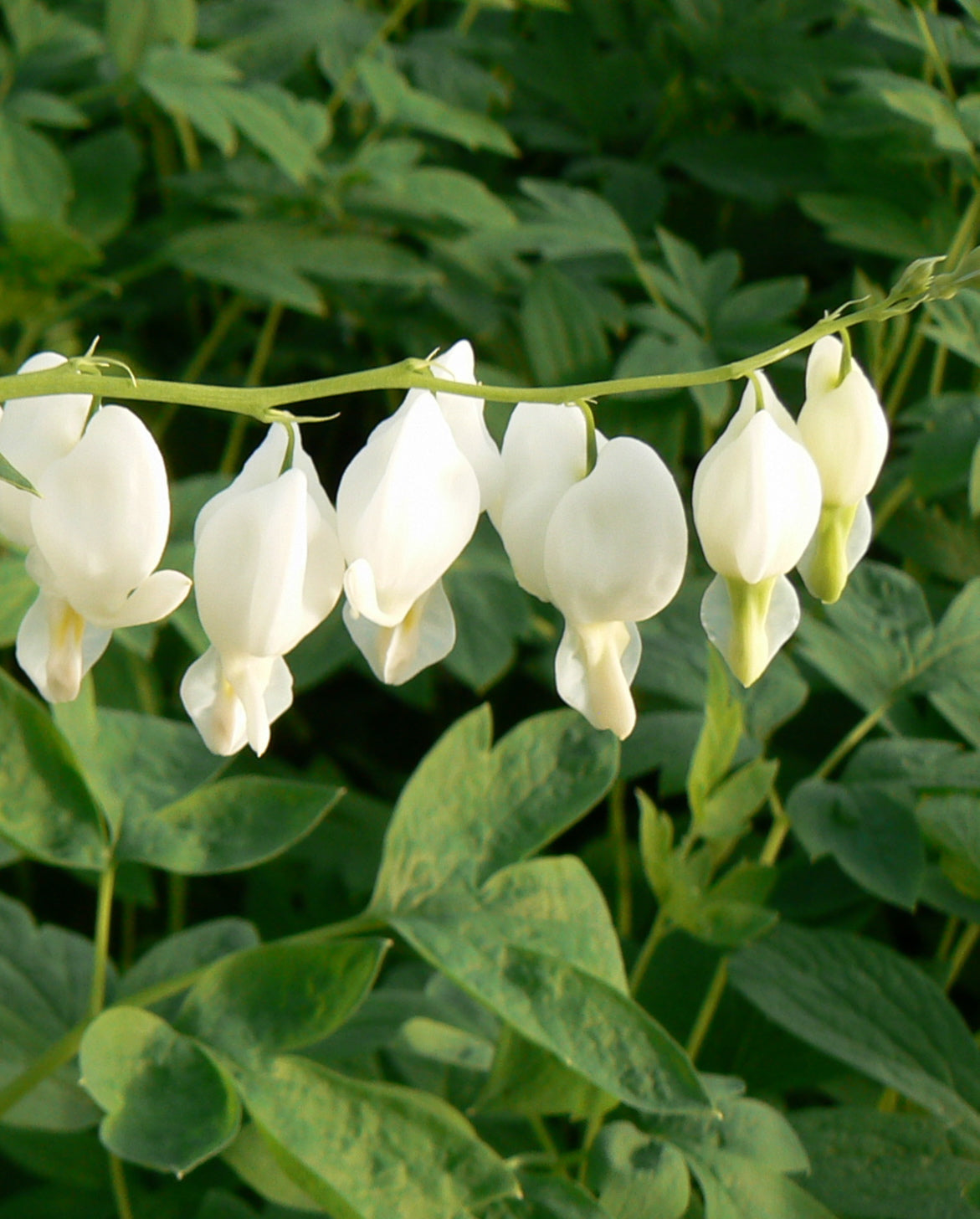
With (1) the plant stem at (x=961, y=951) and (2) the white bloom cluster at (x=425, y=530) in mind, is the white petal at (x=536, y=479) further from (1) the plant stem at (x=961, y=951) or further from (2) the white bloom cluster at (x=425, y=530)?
(1) the plant stem at (x=961, y=951)

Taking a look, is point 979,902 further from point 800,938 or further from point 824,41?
point 824,41

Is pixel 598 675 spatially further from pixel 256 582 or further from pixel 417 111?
pixel 417 111

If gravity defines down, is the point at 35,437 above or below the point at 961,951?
above

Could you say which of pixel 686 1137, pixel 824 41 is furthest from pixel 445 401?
pixel 824 41

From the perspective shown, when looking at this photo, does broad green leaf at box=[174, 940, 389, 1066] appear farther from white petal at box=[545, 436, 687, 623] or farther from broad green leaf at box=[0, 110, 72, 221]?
broad green leaf at box=[0, 110, 72, 221]

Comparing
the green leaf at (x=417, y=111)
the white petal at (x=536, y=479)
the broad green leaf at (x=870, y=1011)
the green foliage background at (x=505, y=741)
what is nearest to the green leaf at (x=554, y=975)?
the green foliage background at (x=505, y=741)

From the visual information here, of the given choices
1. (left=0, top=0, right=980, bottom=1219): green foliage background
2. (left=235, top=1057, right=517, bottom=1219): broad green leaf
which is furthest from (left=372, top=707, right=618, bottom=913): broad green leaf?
(left=235, top=1057, right=517, bottom=1219): broad green leaf

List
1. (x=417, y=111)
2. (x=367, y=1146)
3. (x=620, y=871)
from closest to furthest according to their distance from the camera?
(x=367, y=1146)
(x=620, y=871)
(x=417, y=111)

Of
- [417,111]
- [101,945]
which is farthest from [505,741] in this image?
[417,111]
